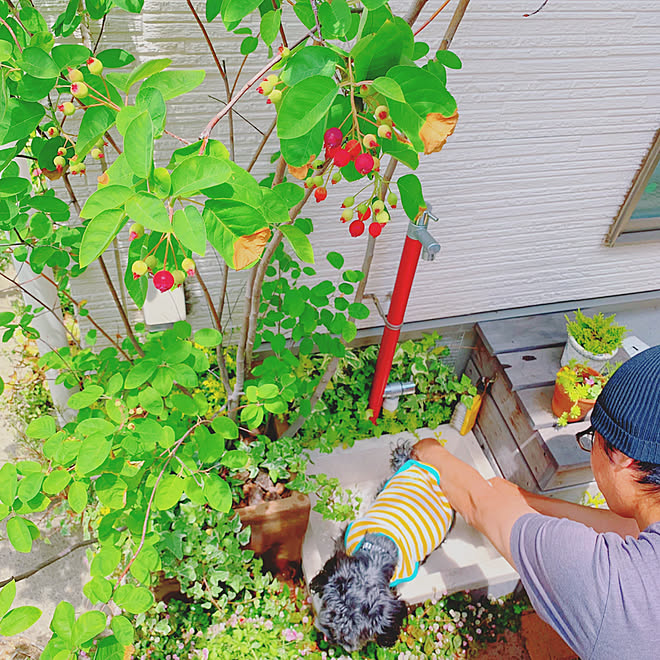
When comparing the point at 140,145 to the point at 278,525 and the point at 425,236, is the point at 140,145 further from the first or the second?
the point at 278,525

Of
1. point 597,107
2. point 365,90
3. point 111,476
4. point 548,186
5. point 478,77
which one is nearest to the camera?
point 365,90

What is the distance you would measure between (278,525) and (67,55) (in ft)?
5.15

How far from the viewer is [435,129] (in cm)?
81

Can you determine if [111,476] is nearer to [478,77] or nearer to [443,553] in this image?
[443,553]

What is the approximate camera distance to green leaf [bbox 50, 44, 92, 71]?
95 centimetres

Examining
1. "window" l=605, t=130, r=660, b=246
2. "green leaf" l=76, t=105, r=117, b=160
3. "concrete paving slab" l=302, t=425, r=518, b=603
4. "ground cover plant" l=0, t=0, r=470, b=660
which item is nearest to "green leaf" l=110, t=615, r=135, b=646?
"ground cover plant" l=0, t=0, r=470, b=660

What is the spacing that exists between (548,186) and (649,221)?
662 millimetres

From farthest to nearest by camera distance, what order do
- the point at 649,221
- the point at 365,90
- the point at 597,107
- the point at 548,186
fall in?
the point at 649,221 → the point at 548,186 → the point at 597,107 → the point at 365,90

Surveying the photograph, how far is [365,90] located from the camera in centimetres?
84

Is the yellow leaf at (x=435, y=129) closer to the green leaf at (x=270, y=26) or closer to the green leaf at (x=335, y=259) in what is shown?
the green leaf at (x=270, y=26)

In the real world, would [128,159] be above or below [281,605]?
above

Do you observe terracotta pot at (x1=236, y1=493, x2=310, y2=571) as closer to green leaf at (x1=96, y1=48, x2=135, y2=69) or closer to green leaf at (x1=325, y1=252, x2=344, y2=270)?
green leaf at (x1=325, y1=252, x2=344, y2=270)

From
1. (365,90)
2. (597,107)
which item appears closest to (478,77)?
(597,107)

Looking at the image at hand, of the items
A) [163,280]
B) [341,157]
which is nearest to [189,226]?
[163,280]
